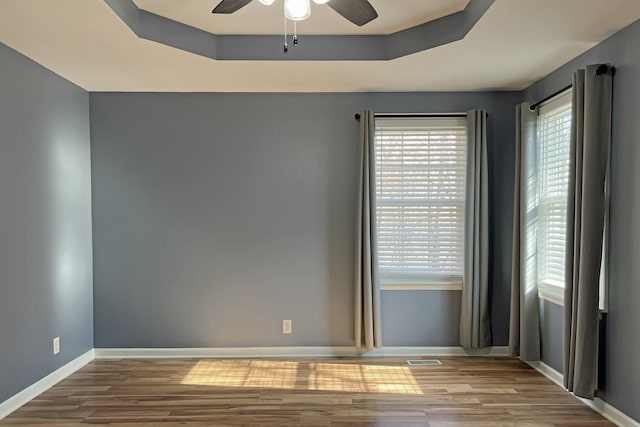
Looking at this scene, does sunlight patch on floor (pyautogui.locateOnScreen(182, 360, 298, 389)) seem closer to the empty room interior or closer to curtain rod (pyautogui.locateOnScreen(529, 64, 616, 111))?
the empty room interior

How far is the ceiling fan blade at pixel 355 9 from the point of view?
2.04 meters

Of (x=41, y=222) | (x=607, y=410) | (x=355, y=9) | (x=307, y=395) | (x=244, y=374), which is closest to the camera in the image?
(x=355, y=9)

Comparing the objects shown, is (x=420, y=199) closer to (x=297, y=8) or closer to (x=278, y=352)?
(x=278, y=352)

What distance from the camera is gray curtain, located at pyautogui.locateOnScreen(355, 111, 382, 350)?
11.9 feet

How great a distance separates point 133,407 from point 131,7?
8.55 feet

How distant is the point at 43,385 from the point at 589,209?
3989 millimetres

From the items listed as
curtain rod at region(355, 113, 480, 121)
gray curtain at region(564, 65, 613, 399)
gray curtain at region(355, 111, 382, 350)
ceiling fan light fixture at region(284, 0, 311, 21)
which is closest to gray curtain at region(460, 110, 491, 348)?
curtain rod at region(355, 113, 480, 121)

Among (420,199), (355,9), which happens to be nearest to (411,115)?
(420,199)

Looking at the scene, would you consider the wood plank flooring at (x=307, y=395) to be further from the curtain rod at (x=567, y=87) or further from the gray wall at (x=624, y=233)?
the curtain rod at (x=567, y=87)

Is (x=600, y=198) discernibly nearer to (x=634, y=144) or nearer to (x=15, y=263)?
(x=634, y=144)

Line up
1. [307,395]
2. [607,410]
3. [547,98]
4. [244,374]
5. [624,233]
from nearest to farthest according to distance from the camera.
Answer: [624,233], [607,410], [307,395], [547,98], [244,374]

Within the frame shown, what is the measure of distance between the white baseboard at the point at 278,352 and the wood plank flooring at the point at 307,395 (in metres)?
0.09

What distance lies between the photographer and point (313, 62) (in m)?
3.07

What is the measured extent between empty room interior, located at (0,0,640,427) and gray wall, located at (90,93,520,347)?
0.02m
